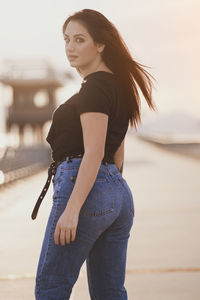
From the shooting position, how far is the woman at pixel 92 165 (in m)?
2.39

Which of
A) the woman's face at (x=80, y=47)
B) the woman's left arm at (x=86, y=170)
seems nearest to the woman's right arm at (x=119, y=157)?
the woman's left arm at (x=86, y=170)

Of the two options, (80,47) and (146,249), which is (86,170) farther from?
(146,249)

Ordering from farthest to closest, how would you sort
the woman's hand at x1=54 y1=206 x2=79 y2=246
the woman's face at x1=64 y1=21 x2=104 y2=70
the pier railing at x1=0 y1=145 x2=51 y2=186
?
the pier railing at x1=0 y1=145 x2=51 y2=186 < the woman's face at x1=64 y1=21 x2=104 y2=70 < the woman's hand at x1=54 y1=206 x2=79 y2=246

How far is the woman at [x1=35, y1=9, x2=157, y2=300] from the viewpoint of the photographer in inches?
94.0

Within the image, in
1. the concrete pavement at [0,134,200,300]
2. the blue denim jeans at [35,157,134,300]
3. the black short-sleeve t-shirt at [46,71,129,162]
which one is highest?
the black short-sleeve t-shirt at [46,71,129,162]

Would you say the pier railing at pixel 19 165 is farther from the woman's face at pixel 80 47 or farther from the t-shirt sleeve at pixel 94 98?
the t-shirt sleeve at pixel 94 98

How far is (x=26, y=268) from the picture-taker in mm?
5492

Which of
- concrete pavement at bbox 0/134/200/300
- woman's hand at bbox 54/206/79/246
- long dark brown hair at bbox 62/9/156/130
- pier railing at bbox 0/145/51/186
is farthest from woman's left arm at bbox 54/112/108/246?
pier railing at bbox 0/145/51/186

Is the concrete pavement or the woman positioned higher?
the woman

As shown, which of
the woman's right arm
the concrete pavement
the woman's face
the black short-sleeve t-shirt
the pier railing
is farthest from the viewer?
the pier railing

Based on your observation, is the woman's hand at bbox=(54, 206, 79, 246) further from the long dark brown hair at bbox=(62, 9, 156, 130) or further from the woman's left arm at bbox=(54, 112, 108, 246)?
the long dark brown hair at bbox=(62, 9, 156, 130)

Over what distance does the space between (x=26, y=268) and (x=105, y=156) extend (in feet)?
10.6

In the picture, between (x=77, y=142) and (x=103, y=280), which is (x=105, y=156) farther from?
(x=103, y=280)

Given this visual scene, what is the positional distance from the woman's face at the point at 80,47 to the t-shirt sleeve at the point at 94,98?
17 cm
